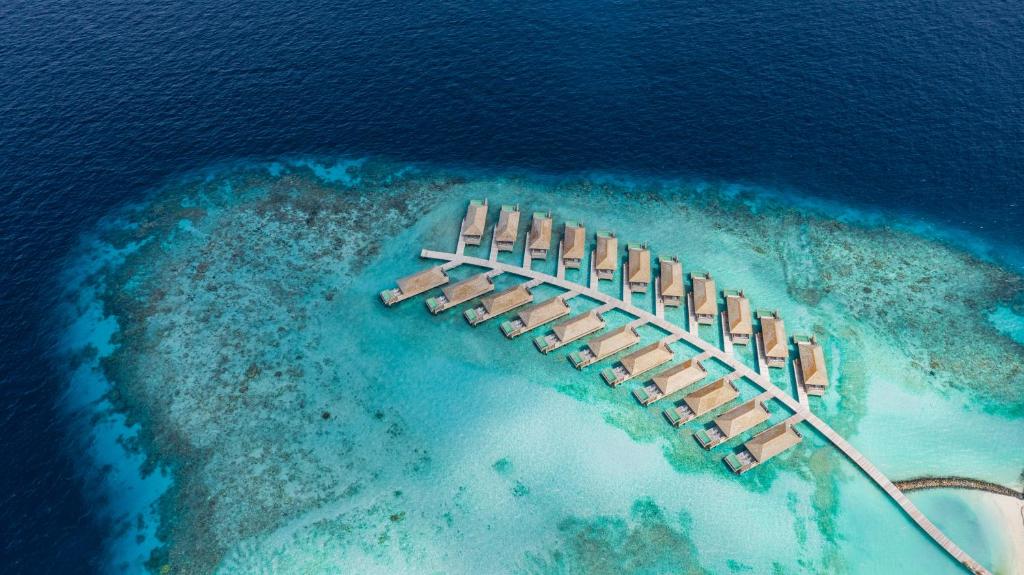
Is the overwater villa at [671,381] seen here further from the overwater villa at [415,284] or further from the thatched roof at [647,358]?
the overwater villa at [415,284]

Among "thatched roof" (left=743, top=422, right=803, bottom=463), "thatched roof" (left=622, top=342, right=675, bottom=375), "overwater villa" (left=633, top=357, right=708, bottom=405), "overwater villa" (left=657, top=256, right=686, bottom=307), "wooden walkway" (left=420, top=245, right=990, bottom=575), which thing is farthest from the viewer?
"overwater villa" (left=657, top=256, right=686, bottom=307)

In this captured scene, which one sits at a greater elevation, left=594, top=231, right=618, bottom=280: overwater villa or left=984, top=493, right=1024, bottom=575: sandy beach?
left=594, top=231, right=618, bottom=280: overwater villa

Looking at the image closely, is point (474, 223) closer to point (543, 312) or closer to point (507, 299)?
point (507, 299)

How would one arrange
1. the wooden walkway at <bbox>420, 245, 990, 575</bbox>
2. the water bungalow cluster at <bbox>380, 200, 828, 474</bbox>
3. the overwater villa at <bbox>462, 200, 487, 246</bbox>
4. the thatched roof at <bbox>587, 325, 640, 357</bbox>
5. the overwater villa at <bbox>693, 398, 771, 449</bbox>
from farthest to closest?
the overwater villa at <bbox>462, 200, 487, 246</bbox>
the thatched roof at <bbox>587, 325, 640, 357</bbox>
the water bungalow cluster at <bbox>380, 200, 828, 474</bbox>
the overwater villa at <bbox>693, 398, 771, 449</bbox>
the wooden walkway at <bbox>420, 245, 990, 575</bbox>

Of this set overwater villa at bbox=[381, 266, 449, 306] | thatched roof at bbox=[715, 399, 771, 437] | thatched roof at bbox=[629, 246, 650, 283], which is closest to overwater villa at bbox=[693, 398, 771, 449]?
thatched roof at bbox=[715, 399, 771, 437]

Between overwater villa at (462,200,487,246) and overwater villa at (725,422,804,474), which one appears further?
overwater villa at (462,200,487,246)

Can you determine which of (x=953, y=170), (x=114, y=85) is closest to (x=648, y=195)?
(x=953, y=170)

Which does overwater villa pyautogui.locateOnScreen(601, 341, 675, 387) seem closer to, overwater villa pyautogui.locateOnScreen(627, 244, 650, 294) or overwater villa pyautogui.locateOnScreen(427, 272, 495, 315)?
overwater villa pyautogui.locateOnScreen(627, 244, 650, 294)
